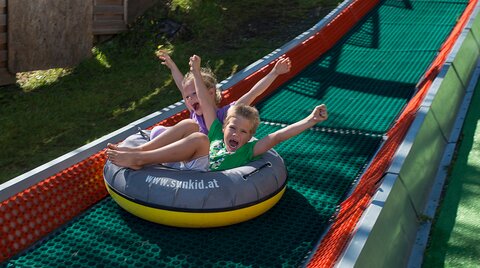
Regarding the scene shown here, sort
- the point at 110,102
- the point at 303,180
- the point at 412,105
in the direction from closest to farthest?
the point at 303,180
the point at 412,105
the point at 110,102

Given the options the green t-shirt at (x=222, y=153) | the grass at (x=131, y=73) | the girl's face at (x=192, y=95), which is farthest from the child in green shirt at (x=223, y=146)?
the grass at (x=131, y=73)

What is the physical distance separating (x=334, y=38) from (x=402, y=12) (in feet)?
5.00

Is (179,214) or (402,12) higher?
(402,12)

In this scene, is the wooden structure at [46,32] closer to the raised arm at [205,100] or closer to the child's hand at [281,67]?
the raised arm at [205,100]

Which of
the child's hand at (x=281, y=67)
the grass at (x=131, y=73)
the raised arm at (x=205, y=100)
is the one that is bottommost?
the grass at (x=131, y=73)

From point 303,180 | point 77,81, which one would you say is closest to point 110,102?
point 77,81

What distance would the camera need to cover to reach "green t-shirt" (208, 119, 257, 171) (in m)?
3.93

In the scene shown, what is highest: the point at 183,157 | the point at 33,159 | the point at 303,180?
the point at 183,157

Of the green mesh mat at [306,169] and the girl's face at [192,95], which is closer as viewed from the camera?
the green mesh mat at [306,169]

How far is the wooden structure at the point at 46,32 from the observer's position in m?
7.53

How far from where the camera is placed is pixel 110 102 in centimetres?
743

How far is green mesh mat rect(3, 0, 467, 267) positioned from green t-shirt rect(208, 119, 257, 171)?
363 millimetres

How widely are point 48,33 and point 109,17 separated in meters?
1.30

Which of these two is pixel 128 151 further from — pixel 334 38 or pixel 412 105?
pixel 334 38
